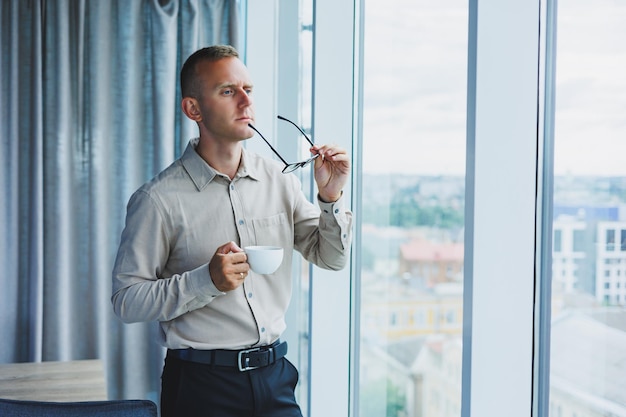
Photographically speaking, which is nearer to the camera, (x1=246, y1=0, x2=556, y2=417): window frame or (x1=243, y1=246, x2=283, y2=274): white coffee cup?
(x1=246, y1=0, x2=556, y2=417): window frame

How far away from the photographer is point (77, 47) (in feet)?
10.2

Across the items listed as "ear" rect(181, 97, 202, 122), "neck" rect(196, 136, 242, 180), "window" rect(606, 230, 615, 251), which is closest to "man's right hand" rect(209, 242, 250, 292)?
"neck" rect(196, 136, 242, 180)

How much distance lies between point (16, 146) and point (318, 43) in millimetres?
1535

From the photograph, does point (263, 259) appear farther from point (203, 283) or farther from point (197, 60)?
point (197, 60)

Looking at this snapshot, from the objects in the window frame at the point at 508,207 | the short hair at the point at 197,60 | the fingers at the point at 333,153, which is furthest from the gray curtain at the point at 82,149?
the window frame at the point at 508,207

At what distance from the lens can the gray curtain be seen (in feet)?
9.89

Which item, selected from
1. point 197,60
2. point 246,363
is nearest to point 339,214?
point 246,363

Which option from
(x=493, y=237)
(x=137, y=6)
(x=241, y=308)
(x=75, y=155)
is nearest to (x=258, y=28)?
(x=137, y=6)

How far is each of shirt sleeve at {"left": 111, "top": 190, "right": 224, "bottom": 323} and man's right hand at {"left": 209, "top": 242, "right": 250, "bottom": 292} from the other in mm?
25

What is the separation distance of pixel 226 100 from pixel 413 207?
616 millimetres

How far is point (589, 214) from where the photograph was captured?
3.83 ft

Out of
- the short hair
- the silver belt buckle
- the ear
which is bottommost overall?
the silver belt buckle

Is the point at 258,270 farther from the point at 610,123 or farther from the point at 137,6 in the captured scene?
the point at 137,6

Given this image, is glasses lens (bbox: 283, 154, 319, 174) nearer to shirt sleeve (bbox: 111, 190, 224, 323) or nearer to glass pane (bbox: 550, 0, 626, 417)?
shirt sleeve (bbox: 111, 190, 224, 323)
